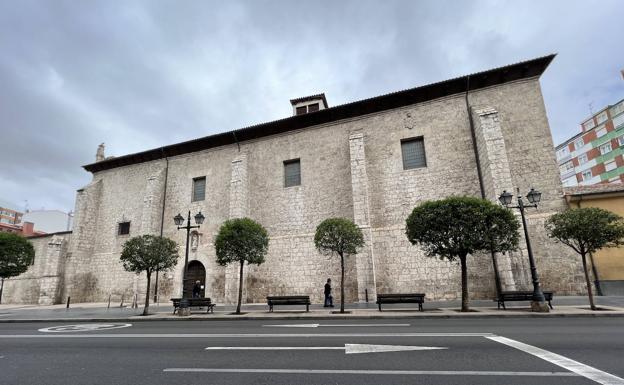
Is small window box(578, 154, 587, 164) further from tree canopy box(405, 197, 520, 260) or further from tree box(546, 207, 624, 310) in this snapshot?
tree canopy box(405, 197, 520, 260)

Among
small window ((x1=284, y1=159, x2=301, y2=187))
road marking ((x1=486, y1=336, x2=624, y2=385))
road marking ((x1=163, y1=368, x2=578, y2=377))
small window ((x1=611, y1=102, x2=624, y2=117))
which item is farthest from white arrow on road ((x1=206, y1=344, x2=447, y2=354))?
A: small window ((x1=611, y1=102, x2=624, y2=117))

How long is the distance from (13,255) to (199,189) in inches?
490

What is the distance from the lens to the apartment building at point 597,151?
118 ft

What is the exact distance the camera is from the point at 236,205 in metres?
18.4

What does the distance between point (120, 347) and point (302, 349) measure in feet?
11.7

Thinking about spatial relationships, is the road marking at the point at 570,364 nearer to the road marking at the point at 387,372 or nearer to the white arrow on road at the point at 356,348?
the road marking at the point at 387,372

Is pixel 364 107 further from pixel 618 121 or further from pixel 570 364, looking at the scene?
pixel 618 121

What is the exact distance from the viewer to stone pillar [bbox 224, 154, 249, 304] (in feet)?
54.8

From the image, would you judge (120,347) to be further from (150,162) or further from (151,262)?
(150,162)

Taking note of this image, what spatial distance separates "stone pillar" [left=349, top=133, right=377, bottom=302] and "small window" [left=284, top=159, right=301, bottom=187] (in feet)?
12.3

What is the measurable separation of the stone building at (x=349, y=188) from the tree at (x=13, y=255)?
1.33m

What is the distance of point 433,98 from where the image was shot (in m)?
16.8

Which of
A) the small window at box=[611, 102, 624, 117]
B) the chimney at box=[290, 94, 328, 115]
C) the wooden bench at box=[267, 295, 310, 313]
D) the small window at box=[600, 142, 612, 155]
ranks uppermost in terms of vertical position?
the small window at box=[611, 102, 624, 117]

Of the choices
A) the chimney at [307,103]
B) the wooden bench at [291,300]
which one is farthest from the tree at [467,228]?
the chimney at [307,103]
